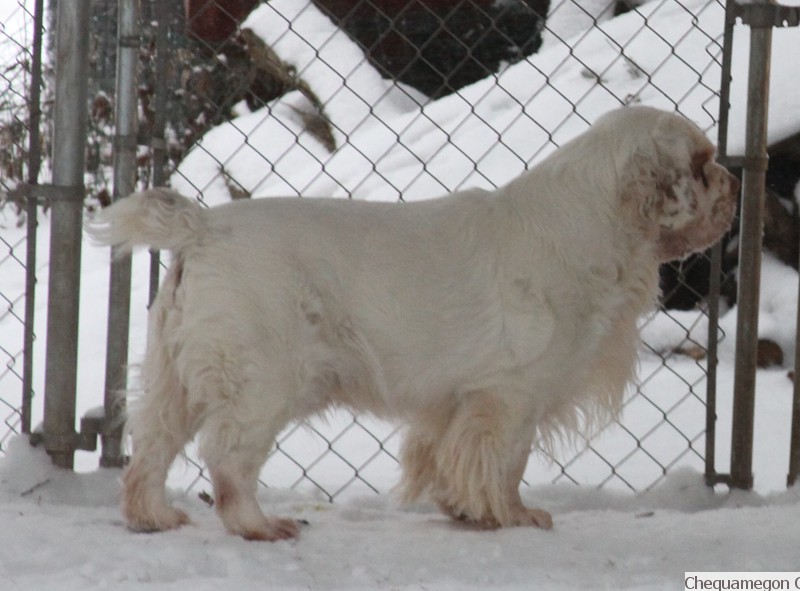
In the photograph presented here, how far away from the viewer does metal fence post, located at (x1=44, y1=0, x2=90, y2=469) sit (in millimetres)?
3191

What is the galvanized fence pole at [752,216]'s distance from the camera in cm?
335

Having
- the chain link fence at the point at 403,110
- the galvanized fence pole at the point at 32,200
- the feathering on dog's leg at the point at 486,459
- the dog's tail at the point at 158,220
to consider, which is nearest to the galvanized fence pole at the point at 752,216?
the chain link fence at the point at 403,110

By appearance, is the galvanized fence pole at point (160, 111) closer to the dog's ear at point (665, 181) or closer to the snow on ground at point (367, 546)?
the snow on ground at point (367, 546)

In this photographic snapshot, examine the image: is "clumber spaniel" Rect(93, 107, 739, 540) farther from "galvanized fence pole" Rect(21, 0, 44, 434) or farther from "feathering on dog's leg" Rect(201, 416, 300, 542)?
"galvanized fence pole" Rect(21, 0, 44, 434)

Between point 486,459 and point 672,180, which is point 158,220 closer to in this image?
point 486,459

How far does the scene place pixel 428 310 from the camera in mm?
2893

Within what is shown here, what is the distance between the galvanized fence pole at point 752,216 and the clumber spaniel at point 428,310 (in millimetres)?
308

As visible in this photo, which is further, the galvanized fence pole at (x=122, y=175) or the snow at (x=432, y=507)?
the galvanized fence pole at (x=122, y=175)

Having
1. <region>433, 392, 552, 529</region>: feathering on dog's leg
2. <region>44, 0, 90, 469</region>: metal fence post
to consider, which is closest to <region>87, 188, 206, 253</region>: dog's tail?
<region>44, 0, 90, 469</region>: metal fence post

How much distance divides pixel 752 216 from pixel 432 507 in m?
1.27

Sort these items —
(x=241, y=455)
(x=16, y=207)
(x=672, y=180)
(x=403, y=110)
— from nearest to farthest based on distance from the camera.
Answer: (x=241, y=455) < (x=672, y=180) < (x=403, y=110) < (x=16, y=207)

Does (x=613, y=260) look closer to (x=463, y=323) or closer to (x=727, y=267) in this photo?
(x=463, y=323)

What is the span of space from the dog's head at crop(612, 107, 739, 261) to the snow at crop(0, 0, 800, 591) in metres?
0.53

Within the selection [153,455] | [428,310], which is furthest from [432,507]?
[153,455]
